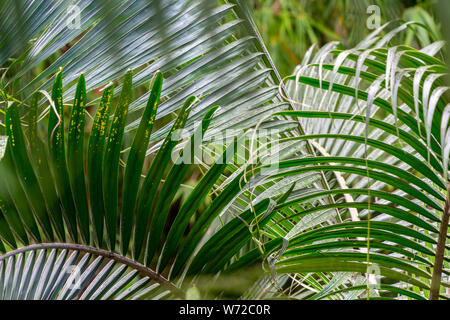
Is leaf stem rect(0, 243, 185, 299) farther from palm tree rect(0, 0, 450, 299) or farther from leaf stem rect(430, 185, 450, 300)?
leaf stem rect(430, 185, 450, 300)

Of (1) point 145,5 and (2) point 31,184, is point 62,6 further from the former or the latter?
(2) point 31,184

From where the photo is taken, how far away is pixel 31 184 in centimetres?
49

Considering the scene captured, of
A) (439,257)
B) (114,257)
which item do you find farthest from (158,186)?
(439,257)

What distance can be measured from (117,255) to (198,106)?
0.69ft

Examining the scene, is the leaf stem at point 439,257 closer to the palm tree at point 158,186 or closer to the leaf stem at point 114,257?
the palm tree at point 158,186

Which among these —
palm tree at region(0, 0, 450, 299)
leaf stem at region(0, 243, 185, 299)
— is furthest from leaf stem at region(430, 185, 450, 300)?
leaf stem at region(0, 243, 185, 299)

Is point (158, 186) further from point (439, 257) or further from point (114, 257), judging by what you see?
point (439, 257)

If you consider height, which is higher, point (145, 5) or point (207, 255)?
point (145, 5)

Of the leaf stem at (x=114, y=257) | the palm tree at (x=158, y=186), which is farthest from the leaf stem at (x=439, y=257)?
the leaf stem at (x=114, y=257)

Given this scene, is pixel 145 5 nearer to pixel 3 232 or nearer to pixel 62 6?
pixel 62 6
